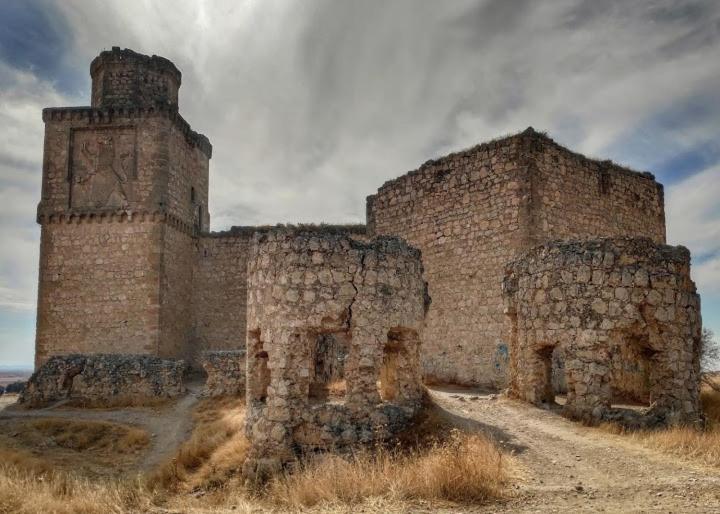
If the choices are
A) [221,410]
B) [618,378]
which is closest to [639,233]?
[618,378]

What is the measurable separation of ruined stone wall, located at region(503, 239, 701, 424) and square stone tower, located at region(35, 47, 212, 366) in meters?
14.7

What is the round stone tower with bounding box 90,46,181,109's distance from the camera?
22.0m

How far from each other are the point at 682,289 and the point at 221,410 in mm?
9758

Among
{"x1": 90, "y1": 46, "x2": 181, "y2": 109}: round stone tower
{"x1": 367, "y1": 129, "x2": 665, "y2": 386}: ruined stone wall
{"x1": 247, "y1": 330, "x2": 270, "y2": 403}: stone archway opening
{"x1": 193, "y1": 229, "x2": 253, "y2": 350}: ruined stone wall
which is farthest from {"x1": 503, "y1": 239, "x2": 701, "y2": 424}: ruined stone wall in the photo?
{"x1": 90, "y1": 46, "x2": 181, "y2": 109}: round stone tower

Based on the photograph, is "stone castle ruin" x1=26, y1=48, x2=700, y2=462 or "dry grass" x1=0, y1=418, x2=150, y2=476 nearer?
"stone castle ruin" x1=26, y1=48, x2=700, y2=462

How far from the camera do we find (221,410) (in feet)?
45.6

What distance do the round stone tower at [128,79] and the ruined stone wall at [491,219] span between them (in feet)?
36.0

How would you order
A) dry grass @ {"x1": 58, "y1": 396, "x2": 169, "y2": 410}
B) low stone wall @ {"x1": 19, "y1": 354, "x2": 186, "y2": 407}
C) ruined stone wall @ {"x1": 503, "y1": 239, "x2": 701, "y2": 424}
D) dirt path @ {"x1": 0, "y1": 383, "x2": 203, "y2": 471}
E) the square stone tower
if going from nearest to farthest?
ruined stone wall @ {"x1": 503, "y1": 239, "x2": 701, "y2": 424} → dirt path @ {"x1": 0, "y1": 383, "x2": 203, "y2": 471} → dry grass @ {"x1": 58, "y1": 396, "x2": 169, "y2": 410} → low stone wall @ {"x1": 19, "y1": 354, "x2": 186, "y2": 407} → the square stone tower

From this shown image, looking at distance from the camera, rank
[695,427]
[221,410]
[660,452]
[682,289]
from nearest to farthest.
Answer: [660,452] < [695,427] < [682,289] < [221,410]

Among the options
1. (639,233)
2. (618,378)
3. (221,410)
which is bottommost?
(221,410)

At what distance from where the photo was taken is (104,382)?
16219 mm

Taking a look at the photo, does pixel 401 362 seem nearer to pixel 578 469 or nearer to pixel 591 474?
pixel 578 469

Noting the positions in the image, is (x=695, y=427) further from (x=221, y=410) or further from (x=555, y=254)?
(x=221, y=410)

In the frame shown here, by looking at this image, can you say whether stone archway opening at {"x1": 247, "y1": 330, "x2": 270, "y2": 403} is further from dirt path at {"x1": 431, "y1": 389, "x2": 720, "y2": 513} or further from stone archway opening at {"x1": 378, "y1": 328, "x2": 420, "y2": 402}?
dirt path at {"x1": 431, "y1": 389, "x2": 720, "y2": 513}
